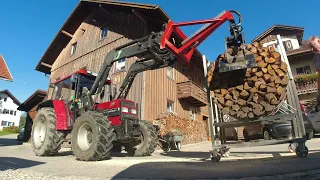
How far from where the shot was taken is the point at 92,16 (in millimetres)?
17156

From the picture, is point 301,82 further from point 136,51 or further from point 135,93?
point 136,51

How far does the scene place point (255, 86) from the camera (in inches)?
185

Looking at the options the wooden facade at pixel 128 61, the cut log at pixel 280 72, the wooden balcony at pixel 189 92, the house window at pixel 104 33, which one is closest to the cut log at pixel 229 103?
the cut log at pixel 280 72

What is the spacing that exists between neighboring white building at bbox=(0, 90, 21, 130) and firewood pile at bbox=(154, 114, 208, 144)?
48.4 metres

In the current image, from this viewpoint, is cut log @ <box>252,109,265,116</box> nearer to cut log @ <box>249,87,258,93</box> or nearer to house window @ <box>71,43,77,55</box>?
cut log @ <box>249,87,258,93</box>

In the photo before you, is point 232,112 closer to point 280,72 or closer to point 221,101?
point 221,101

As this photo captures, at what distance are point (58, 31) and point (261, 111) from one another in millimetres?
18746

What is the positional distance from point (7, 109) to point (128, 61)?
4993cm

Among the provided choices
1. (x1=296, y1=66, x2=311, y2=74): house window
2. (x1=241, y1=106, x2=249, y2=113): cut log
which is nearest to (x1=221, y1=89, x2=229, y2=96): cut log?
(x1=241, y1=106, x2=249, y2=113): cut log

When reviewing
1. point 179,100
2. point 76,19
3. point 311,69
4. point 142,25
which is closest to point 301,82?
point 311,69

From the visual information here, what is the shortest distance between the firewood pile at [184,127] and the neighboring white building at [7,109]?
48.4 metres

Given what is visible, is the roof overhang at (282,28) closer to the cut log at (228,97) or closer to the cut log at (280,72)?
the cut log at (280,72)

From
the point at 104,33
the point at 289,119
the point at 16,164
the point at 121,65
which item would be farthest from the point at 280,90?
the point at 104,33

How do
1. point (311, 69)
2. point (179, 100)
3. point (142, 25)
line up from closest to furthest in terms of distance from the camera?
point (142, 25), point (179, 100), point (311, 69)
